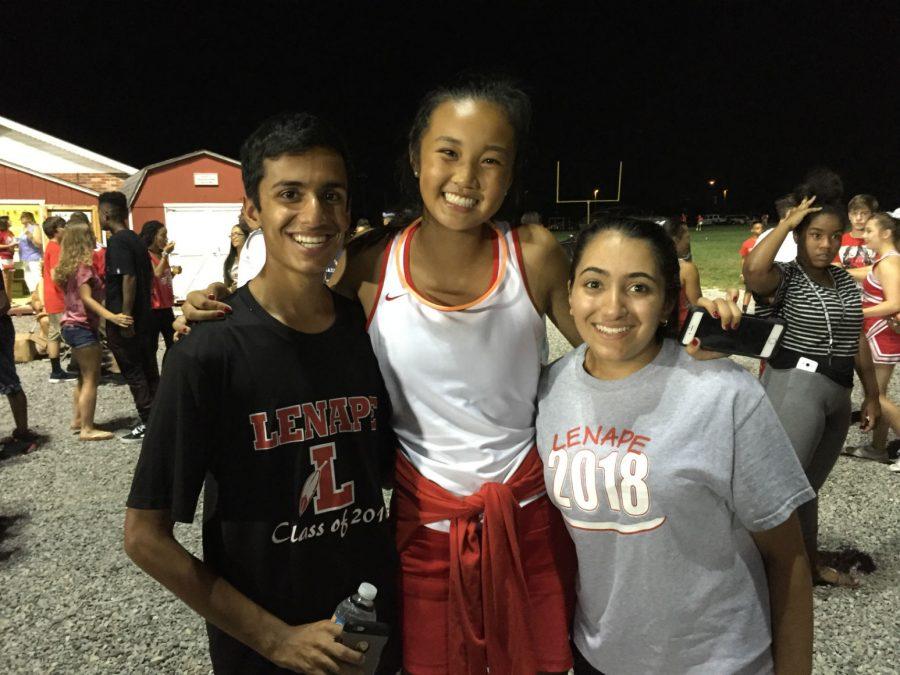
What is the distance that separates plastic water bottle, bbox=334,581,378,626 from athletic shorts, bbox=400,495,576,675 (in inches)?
15.3

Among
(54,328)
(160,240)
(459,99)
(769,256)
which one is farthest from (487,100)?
(54,328)

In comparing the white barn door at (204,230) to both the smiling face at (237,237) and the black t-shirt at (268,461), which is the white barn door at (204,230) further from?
the black t-shirt at (268,461)

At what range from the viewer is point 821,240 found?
128 inches

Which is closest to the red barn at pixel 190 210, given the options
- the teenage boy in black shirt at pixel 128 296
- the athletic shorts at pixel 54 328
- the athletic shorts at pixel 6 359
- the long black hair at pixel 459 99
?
the athletic shorts at pixel 54 328

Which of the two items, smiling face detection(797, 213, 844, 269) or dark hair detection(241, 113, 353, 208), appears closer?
dark hair detection(241, 113, 353, 208)

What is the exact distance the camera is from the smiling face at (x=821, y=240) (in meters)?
3.21

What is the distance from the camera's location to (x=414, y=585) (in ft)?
5.79

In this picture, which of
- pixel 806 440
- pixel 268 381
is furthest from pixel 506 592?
pixel 806 440

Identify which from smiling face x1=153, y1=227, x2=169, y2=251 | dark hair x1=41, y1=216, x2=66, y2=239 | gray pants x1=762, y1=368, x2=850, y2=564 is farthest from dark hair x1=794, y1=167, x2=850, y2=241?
dark hair x1=41, y1=216, x2=66, y2=239

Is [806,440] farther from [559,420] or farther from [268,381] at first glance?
[268,381]

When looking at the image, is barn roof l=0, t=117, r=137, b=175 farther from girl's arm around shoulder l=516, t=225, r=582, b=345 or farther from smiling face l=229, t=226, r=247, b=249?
girl's arm around shoulder l=516, t=225, r=582, b=345

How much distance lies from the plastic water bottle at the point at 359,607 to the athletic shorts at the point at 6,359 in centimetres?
585

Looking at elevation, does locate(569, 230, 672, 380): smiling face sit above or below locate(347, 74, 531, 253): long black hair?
below

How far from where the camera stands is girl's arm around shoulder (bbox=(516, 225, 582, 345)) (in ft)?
6.05
